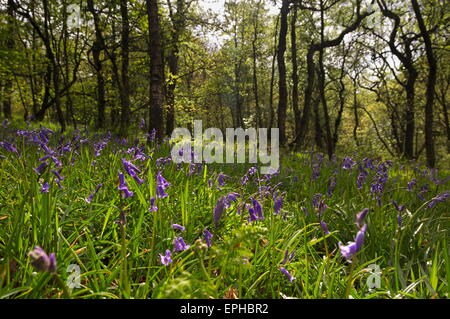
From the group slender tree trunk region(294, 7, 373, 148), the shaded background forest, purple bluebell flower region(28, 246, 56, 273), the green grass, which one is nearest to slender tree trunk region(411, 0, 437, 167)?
the shaded background forest

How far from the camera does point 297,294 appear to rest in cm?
175

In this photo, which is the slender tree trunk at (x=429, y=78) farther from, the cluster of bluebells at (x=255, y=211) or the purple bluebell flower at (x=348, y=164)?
the cluster of bluebells at (x=255, y=211)

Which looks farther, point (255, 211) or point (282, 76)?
point (282, 76)

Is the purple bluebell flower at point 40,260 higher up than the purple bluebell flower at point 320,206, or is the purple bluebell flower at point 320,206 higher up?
the purple bluebell flower at point 40,260

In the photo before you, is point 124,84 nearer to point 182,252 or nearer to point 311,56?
point 182,252

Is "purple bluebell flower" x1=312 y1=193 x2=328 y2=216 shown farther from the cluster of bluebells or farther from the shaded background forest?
the shaded background forest

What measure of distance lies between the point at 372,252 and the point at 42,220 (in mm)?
2327

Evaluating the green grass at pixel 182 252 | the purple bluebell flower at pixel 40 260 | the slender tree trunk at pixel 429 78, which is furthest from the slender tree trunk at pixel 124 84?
the slender tree trunk at pixel 429 78

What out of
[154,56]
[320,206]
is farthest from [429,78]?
[320,206]

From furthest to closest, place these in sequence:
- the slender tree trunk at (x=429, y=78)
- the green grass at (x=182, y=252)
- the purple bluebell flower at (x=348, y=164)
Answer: the slender tree trunk at (x=429, y=78), the purple bluebell flower at (x=348, y=164), the green grass at (x=182, y=252)
